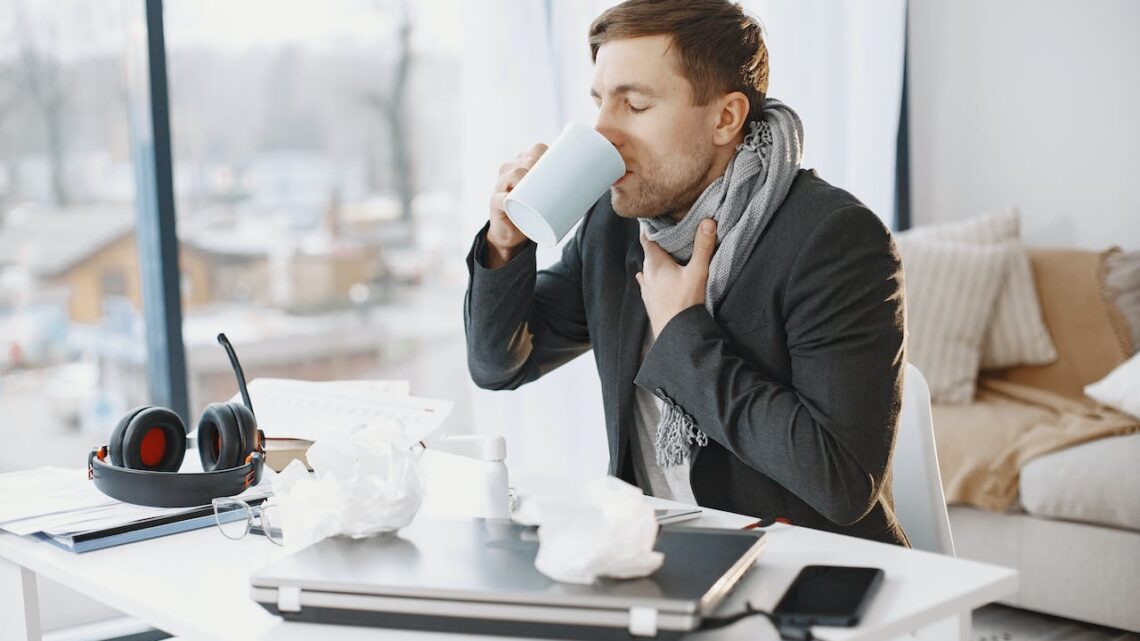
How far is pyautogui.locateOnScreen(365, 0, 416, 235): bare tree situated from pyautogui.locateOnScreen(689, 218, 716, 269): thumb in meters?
1.83

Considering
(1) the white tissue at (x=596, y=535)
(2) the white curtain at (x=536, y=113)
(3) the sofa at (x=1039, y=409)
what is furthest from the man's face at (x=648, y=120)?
(3) the sofa at (x=1039, y=409)

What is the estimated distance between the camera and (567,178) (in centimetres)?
133

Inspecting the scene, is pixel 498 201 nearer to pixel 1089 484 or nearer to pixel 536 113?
pixel 536 113

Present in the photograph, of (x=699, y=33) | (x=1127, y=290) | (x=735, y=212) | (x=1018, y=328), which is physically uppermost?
(x=699, y=33)

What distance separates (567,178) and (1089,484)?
168 centimetres

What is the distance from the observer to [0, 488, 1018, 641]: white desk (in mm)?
915

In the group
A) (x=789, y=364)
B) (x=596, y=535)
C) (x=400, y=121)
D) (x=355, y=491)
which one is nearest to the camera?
(x=596, y=535)

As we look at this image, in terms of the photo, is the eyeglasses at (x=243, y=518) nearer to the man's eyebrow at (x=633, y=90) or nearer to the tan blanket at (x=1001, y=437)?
the man's eyebrow at (x=633, y=90)

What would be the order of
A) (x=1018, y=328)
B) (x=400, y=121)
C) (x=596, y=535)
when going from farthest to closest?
(x=400, y=121) < (x=1018, y=328) < (x=596, y=535)

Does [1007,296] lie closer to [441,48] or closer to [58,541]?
[441,48]

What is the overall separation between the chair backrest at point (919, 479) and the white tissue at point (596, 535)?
709mm

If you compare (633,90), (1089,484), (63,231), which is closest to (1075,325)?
(1089,484)

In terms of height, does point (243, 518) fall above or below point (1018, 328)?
above

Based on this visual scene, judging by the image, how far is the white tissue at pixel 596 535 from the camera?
88 cm
